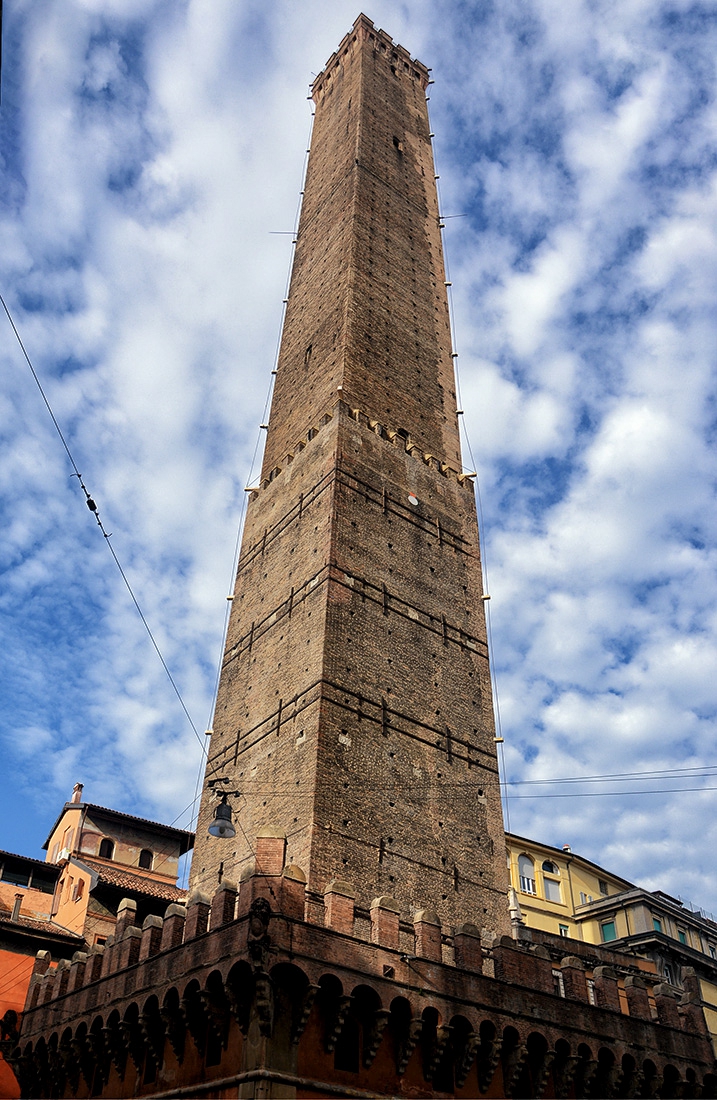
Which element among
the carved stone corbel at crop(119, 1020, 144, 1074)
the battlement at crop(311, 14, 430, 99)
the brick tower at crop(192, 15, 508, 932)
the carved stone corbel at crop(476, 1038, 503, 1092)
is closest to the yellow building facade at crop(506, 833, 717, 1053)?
the brick tower at crop(192, 15, 508, 932)

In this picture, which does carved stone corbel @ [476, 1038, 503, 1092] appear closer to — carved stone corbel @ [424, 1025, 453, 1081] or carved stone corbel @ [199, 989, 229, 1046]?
carved stone corbel @ [424, 1025, 453, 1081]

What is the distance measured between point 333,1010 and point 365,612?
7364 millimetres

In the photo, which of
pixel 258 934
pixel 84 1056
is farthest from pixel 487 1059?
pixel 84 1056

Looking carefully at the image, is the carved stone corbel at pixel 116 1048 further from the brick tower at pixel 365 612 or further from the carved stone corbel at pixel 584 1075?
the carved stone corbel at pixel 584 1075

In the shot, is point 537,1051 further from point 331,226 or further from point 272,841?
point 331,226

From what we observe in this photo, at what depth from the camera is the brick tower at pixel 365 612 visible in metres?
14.9

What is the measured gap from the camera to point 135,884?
2095 cm

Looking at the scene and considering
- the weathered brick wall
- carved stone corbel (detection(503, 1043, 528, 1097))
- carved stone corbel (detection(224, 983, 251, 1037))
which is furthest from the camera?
the weathered brick wall

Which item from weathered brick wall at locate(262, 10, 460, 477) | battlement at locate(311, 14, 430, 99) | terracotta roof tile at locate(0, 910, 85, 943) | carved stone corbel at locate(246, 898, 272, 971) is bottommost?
carved stone corbel at locate(246, 898, 272, 971)

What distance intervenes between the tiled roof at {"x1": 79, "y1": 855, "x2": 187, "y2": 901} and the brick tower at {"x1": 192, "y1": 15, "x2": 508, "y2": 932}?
4.66 m

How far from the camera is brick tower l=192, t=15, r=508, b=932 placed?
1494 centimetres

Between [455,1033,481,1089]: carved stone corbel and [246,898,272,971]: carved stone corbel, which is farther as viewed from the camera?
[455,1033,481,1089]: carved stone corbel

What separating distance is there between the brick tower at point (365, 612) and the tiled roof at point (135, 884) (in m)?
4.66

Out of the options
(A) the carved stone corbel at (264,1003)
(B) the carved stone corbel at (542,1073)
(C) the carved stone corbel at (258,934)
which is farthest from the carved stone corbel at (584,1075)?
(C) the carved stone corbel at (258,934)
